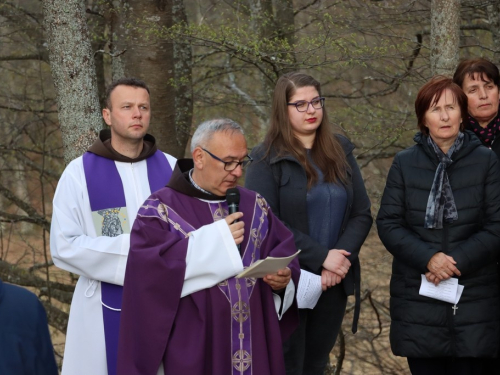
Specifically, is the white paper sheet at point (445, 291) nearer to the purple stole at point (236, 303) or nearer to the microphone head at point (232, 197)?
the purple stole at point (236, 303)

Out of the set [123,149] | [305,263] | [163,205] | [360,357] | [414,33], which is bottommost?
[360,357]

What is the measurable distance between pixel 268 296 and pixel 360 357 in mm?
6374

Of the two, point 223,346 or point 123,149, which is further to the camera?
point 123,149

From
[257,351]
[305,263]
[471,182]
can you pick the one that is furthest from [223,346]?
[471,182]

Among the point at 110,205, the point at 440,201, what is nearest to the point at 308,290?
the point at 440,201

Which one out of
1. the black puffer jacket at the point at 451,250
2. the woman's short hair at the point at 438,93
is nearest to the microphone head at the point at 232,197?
the black puffer jacket at the point at 451,250

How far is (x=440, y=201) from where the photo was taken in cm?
484

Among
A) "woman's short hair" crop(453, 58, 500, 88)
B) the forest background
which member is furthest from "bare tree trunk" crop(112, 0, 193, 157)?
"woman's short hair" crop(453, 58, 500, 88)

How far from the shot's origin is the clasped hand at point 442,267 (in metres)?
4.77

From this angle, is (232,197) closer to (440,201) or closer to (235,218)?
(235,218)

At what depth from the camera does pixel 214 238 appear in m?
4.03

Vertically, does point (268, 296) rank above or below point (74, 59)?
below

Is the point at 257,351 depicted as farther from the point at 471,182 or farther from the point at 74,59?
the point at 74,59

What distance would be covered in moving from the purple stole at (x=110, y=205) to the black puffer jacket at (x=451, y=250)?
1394 mm
